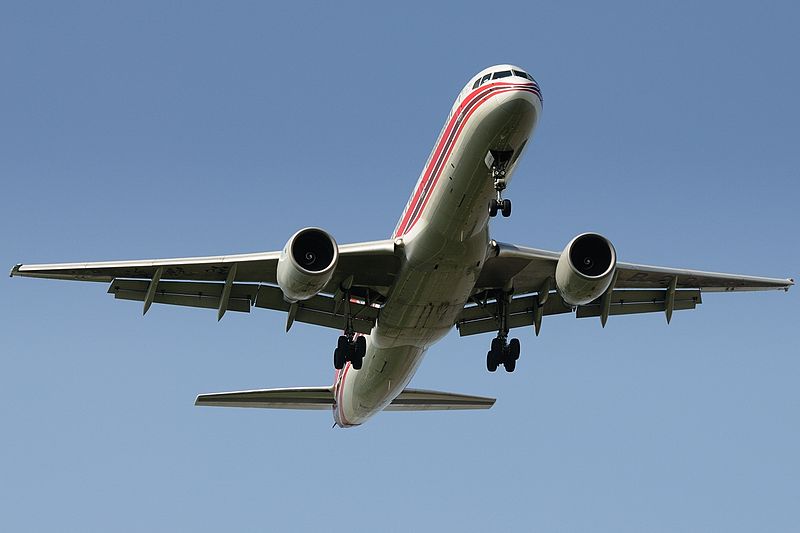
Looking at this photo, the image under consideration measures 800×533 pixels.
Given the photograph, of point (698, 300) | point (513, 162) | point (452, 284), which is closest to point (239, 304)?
point (452, 284)

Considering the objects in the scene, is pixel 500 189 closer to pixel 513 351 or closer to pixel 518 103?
pixel 518 103

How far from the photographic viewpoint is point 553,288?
27.8m

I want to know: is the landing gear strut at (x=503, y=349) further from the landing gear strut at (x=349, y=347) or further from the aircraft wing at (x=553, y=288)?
the landing gear strut at (x=349, y=347)

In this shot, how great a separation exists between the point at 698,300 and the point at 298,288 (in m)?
11.4

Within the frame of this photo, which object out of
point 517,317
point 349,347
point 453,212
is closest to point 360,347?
point 349,347

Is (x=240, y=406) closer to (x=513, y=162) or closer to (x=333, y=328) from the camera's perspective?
(x=333, y=328)

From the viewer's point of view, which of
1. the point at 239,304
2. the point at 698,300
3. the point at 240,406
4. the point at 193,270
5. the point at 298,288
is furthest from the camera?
the point at 240,406

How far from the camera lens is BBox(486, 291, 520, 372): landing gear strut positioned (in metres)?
27.9

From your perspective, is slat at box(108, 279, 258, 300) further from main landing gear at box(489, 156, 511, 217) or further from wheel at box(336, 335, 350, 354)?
main landing gear at box(489, 156, 511, 217)

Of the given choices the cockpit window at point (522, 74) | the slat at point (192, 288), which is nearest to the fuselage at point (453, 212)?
the cockpit window at point (522, 74)

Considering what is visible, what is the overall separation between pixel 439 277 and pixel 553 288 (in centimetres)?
471

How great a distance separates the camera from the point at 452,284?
2428cm

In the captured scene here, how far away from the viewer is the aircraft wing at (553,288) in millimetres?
25969

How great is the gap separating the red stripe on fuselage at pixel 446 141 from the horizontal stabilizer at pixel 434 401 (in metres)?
9.21
